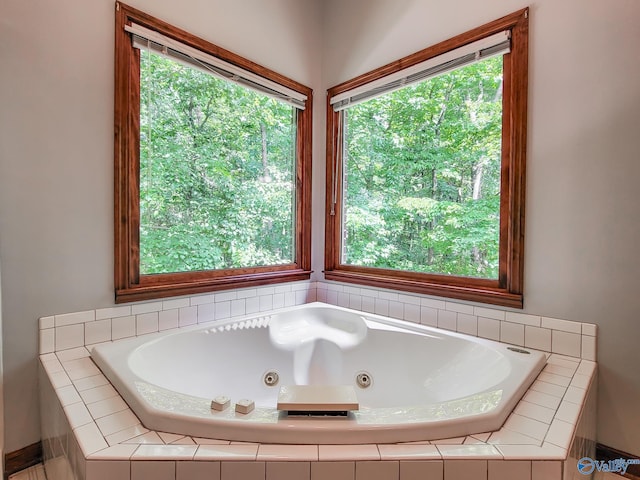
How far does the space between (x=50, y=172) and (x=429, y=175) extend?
183cm

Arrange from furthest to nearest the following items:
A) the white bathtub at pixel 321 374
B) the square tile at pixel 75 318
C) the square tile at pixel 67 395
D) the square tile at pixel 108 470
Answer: the square tile at pixel 75 318, the square tile at pixel 67 395, the white bathtub at pixel 321 374, the square tile at pixel 108 470

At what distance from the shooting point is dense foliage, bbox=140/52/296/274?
1.61m

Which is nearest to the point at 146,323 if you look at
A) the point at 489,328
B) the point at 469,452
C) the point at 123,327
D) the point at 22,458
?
the point at 123,327

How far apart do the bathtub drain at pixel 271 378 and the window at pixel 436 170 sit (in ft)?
2.54

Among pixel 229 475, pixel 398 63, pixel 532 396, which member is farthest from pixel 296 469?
pixel 398 63

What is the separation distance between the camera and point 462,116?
172 centimetres

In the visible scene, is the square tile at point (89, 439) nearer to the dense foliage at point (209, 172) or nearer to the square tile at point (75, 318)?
the square tile at point (75, 318)

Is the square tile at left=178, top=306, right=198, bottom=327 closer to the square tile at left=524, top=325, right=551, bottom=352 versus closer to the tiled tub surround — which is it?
the tiled tub surround

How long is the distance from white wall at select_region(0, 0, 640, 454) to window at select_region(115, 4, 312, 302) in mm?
89

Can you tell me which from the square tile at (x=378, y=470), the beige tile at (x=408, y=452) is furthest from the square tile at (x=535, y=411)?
the square tile at (x=378, y=470)

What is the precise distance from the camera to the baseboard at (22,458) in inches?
49.2

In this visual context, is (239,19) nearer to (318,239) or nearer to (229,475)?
A: (318,239)

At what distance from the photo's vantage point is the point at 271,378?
181 cm

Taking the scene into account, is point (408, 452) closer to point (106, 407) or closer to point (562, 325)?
point (106, 407)
